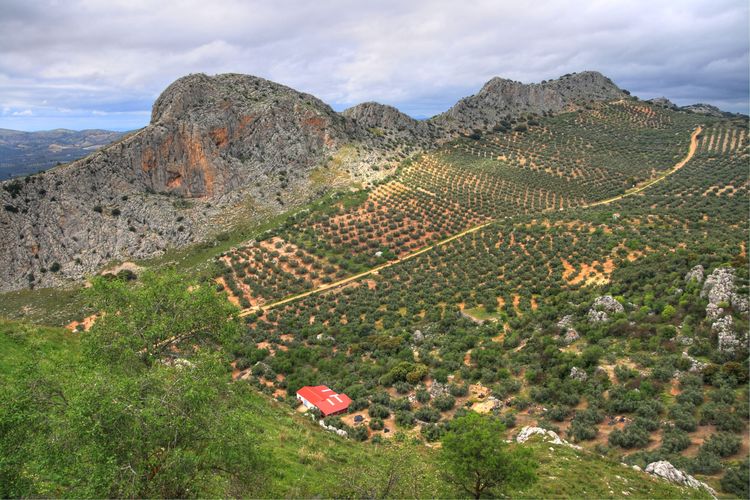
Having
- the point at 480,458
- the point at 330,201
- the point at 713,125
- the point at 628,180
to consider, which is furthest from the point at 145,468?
the point at 713,125

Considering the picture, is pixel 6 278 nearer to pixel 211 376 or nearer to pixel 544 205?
pixel 211 376

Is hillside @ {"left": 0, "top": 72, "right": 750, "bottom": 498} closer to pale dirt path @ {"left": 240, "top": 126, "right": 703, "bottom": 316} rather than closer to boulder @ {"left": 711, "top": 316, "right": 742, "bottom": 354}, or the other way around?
boulder @ {"left": 711, "top": 316, "right": 742, "bottom": 354}

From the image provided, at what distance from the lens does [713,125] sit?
336ft

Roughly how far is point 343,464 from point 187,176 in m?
69.1

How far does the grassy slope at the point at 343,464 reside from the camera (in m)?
15.0

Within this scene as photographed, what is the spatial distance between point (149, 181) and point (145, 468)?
2938 inches

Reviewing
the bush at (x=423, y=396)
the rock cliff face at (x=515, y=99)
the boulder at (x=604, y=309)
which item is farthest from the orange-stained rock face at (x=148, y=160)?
the boulder at (x=604, y=309)

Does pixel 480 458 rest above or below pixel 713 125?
below

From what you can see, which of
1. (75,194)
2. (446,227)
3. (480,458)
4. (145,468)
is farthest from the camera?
(75,194)

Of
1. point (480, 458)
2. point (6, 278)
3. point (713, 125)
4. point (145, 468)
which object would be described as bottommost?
point (6, 278)

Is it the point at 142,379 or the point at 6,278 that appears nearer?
the point at 142,379

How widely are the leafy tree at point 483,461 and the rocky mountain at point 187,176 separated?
203 ft

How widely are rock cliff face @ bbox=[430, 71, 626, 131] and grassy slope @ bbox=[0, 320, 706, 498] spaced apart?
3805 inches

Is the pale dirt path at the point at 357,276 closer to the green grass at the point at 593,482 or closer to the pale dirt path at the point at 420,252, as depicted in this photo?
the pale dirt path at the point at 420,252
